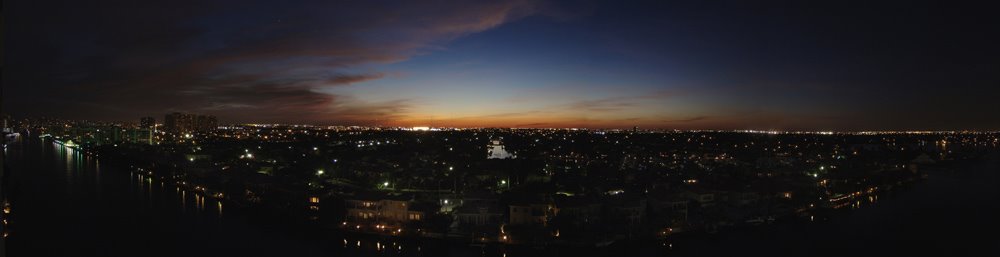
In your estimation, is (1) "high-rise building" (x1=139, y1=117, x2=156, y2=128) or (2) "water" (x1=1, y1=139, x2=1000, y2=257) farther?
(1) "high-rise building" (x1=139, y1=117, x2=156, y2=128)

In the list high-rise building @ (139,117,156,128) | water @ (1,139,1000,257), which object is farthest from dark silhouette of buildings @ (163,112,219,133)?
water @ (1,139,1000,257)

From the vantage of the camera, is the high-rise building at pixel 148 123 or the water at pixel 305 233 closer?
the water at pixel 305 233

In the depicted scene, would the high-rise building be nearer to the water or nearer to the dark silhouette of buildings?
the dark silhouette of buildings

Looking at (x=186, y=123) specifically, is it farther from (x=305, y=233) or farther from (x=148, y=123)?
(x=305, y=233)

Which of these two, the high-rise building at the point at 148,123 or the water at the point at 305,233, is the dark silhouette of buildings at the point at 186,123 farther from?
the water at the point at 305,233

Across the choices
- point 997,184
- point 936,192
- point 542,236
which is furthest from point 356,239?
point 997,184

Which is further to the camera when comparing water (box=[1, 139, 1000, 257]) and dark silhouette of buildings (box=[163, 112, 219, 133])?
dark silhouette of buildings (box=[163, 112, 219, 133])

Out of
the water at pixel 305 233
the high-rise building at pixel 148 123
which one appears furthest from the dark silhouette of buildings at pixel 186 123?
the water at pixel 305 233

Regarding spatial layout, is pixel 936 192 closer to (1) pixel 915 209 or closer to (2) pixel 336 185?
(1) pixel 915 209
